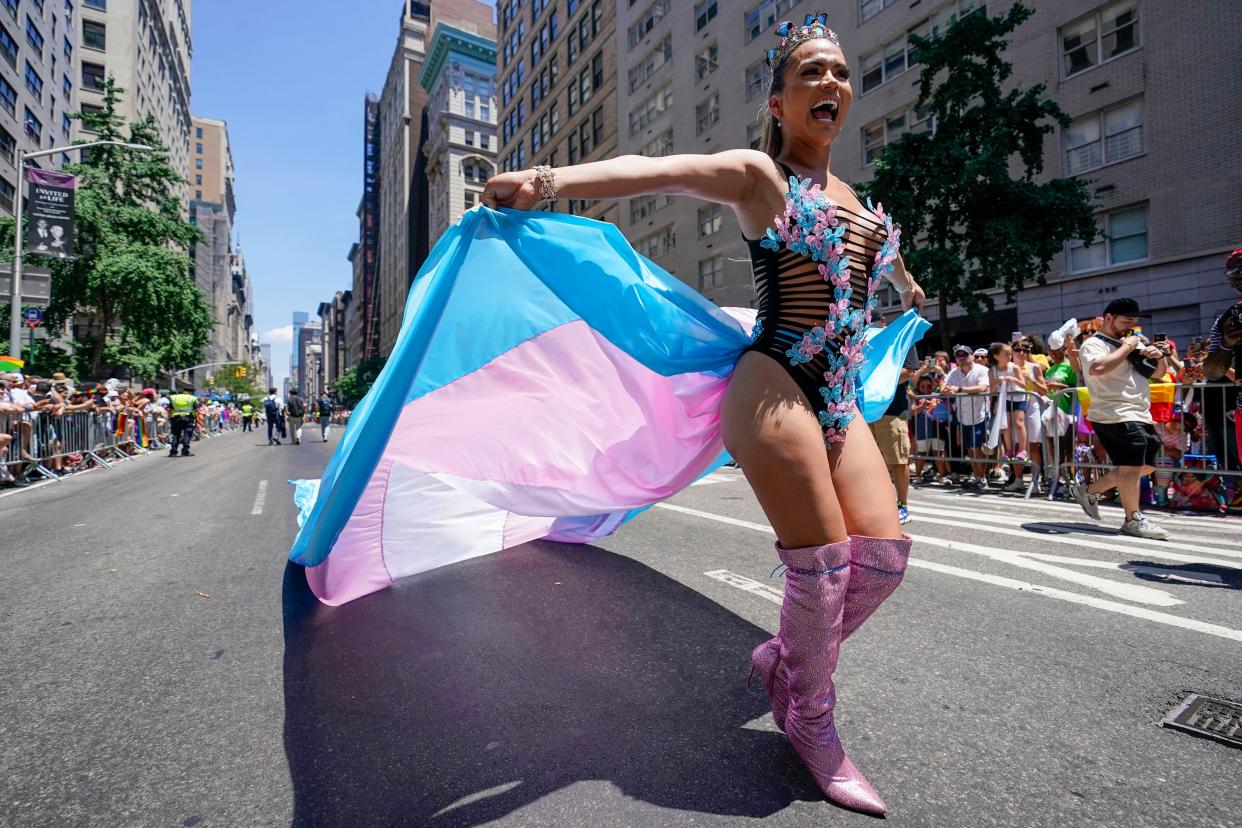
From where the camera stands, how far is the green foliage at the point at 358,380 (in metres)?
100

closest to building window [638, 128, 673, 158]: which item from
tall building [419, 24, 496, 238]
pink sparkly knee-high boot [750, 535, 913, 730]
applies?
pink sparkly knee-high boot [750, 535, 913, 730]

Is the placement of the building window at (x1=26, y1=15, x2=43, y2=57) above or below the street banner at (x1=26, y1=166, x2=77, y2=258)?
above

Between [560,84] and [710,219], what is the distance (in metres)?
22.3

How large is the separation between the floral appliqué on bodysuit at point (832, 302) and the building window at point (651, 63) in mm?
37925

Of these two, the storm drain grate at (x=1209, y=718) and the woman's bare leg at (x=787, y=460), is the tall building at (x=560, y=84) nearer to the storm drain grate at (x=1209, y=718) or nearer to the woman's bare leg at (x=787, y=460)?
the woman's bare leg at (x=787, y=460)

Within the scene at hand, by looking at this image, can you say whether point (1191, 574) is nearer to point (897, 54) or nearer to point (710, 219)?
point (897, 54)

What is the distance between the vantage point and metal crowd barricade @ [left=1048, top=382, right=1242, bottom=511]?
716 cm

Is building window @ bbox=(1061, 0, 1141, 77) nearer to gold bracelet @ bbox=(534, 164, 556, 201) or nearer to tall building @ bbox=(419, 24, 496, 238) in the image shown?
gold bracelet @ bbox=(534, 164, 556, 201)

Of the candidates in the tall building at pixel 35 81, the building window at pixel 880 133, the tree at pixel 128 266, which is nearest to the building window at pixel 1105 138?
the building window at pixel 880 133

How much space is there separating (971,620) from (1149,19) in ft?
72.3

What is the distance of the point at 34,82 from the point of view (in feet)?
132

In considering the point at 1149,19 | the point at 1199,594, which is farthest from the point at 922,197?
the point at 1199,594

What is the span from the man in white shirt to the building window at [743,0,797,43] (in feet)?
76.7

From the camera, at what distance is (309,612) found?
11.8 ft
